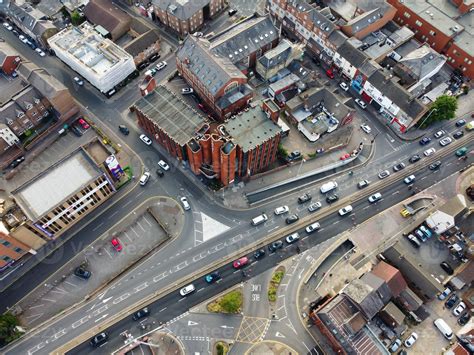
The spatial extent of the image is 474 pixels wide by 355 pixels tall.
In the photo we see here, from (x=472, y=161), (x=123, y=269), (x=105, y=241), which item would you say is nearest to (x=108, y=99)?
(x=105, y=241)

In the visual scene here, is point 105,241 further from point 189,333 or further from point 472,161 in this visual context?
point 472,161

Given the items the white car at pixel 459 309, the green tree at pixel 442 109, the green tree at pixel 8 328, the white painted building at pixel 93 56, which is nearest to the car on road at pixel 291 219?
the white car at pixel 459 309

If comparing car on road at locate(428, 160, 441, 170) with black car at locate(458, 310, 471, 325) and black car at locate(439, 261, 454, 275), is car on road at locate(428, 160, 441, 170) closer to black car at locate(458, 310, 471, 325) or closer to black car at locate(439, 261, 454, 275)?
black car at locate(439, 261, 454, 275)

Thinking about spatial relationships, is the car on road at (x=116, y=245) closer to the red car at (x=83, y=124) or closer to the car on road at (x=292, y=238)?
the red car at (x=83, y=124)

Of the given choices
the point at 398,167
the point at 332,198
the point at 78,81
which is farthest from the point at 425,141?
the point at 78,81

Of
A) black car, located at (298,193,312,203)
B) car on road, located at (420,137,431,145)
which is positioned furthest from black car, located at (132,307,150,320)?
car on road, located at (420,137,431,145)

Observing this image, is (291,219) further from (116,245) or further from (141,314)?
(116,245)
